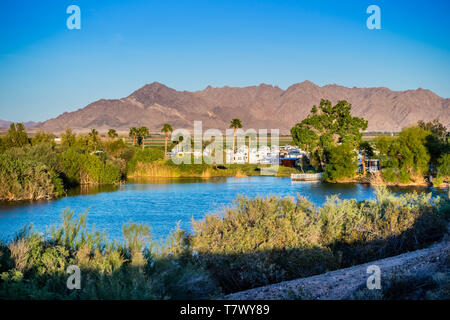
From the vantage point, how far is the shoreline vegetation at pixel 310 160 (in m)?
29.6

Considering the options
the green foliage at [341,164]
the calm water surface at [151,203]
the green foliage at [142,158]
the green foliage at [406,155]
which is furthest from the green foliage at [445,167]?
the green foliage at [142,158]

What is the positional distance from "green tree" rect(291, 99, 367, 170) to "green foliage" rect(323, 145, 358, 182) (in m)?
1.32

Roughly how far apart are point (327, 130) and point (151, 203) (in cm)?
2095

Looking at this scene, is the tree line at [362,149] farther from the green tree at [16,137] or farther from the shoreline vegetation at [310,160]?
the green tree at [16,137]

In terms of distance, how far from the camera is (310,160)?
134ft

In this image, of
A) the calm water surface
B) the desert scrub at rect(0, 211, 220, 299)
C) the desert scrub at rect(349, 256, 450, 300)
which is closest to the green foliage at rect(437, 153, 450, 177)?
the calm water surface

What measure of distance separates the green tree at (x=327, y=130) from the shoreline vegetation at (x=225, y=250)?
2563 cm

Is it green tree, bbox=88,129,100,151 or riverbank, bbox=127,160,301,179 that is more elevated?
green tree, bbox=88,129,100,151

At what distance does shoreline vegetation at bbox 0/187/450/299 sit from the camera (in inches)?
214

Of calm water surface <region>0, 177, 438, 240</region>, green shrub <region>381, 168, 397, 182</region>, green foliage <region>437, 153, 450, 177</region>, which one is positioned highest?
green foliage <region>437, 153, 450, 177</region>

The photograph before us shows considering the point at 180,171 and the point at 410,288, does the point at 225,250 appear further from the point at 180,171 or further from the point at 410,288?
the point at 180,171

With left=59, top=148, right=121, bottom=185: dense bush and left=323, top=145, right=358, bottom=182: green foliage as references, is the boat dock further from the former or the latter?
left=59, top=148, right=121, bottom=185: dense bush

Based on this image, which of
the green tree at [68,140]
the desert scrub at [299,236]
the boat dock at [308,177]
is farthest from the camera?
the green tree at [68,140]
